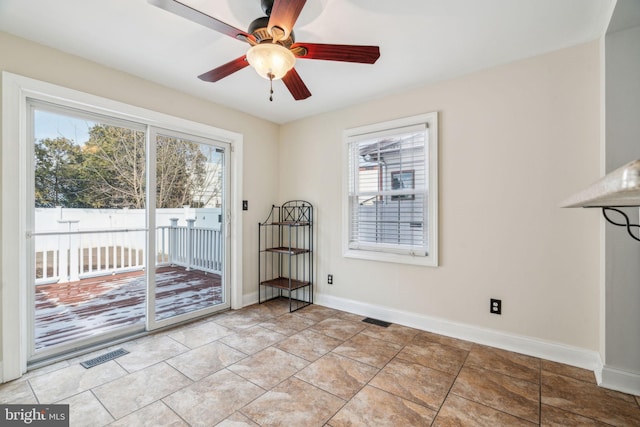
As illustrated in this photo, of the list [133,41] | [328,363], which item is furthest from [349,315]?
[133,41]

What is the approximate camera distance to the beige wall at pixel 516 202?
2262mm

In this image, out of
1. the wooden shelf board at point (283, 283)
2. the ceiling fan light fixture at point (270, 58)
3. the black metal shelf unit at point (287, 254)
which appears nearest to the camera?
the ceiling fan light fixture at point (270, 58)

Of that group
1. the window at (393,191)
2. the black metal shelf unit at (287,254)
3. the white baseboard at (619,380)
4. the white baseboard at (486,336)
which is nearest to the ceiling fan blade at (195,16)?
the window at (393,191)

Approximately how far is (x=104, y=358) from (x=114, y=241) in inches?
39.4

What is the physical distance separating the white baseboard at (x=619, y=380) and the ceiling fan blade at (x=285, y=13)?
2986mm

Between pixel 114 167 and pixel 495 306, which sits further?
pixel 114 167

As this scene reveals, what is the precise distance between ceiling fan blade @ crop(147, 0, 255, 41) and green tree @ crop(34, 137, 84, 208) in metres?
1.76

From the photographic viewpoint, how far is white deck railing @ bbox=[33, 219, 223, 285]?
2395mm

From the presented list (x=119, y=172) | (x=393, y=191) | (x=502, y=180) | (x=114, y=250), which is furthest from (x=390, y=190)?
(x=114, y=250)

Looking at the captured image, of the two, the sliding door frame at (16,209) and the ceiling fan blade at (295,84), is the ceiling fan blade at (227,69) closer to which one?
the ceiling fan blade at (295,84)

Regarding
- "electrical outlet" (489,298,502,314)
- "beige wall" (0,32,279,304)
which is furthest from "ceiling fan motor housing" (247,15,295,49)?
"electrical outlet" (489,298,502,314)

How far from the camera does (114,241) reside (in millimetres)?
2734

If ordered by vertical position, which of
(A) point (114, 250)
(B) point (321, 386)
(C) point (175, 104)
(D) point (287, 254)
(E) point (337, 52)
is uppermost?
(C) point (175, 104)

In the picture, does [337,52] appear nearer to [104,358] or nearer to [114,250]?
[114,250]
